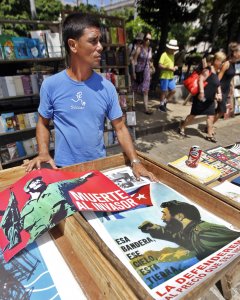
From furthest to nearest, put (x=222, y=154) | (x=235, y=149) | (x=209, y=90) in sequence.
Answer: (x=209, y=90)
(x=235, y=149)
(x=222, y=154)

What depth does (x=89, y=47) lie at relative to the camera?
149cm

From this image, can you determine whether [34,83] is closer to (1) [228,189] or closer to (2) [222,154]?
(2) [222,154]

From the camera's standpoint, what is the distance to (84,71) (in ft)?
5.13

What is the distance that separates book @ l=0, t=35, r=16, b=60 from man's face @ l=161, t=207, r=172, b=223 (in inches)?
138

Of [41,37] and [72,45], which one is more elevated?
[41,37]

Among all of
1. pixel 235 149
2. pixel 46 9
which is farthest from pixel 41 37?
pixel 46 9

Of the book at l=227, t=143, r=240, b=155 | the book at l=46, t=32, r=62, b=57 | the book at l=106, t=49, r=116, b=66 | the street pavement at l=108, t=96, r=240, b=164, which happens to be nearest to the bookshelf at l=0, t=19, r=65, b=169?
the book at l=46, t=32, r=62, b=57

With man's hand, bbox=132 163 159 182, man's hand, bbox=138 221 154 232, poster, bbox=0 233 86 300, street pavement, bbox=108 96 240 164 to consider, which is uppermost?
man's hand, bbox=132 163 159 182

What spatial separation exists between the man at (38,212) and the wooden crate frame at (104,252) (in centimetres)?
6

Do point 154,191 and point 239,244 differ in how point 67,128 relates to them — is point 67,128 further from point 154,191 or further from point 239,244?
point 239,244

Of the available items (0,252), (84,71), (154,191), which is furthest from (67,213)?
(84,71)

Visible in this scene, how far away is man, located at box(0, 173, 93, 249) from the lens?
34.8 inches

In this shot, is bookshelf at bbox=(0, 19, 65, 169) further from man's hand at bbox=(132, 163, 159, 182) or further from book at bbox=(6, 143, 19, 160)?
man's hand at bbox=(132, 163, 159, 182)

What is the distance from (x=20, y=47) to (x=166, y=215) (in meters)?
3.59
